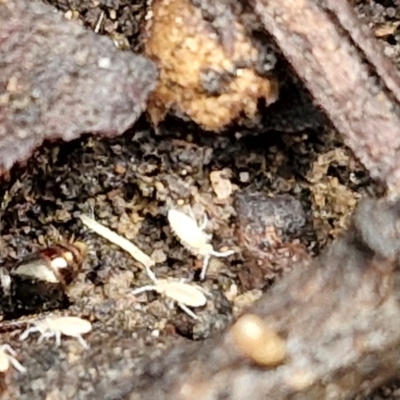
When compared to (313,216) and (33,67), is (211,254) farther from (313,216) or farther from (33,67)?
(33,67)

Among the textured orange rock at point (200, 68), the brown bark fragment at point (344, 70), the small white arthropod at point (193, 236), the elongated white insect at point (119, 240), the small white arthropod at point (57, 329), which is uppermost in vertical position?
the brown bark fragment at point (344, 70)

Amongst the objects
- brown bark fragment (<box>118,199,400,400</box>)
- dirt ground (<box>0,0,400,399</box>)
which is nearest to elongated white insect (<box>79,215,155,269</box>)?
dirt ground (<box>0,0,400,399</box>)

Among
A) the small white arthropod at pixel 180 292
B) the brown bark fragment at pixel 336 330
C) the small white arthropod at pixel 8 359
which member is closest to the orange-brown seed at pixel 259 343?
the brown bark fragment at pixel 336 330

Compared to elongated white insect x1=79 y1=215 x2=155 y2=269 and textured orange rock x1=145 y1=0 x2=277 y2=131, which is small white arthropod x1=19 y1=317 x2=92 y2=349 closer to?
elongated white insect x1=79 y1=215 x2=155 y2=269

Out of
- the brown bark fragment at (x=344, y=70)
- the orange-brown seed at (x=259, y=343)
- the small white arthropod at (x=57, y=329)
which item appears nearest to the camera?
the orange-brown seed at (x=259, y=343)

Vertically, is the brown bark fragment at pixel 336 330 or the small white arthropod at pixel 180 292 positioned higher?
the brown bark fragment at pixel 336 330

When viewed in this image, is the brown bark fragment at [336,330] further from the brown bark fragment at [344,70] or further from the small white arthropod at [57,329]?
the small white arthropod at [57,329]
